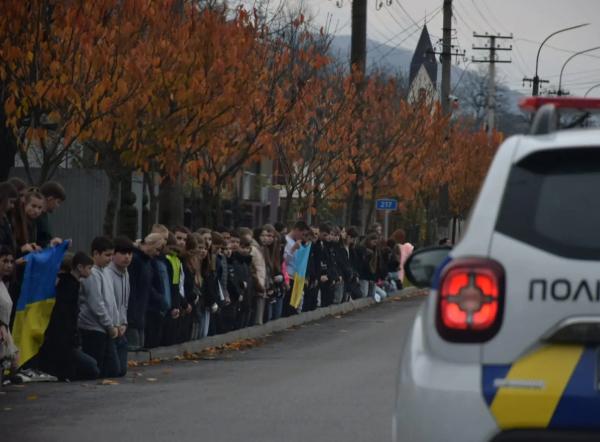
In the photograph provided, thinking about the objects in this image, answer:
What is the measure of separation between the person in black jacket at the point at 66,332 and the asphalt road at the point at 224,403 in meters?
0.34

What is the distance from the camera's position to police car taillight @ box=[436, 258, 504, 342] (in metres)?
5.84

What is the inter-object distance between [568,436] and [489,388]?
30 cm

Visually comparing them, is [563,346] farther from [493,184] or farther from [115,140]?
[115,140]

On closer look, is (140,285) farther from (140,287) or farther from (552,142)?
(552,142)

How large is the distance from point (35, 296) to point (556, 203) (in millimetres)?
11175

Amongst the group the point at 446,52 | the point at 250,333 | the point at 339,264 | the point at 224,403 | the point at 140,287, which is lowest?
the point at 250,333

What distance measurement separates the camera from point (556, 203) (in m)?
5.81

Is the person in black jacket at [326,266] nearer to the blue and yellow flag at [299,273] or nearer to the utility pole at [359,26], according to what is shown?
the blue and yellow flag at [299,273]

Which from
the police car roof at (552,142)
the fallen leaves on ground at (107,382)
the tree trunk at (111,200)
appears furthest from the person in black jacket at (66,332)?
the police car roof at (552,142)

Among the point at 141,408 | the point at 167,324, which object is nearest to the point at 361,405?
the point at 141,408

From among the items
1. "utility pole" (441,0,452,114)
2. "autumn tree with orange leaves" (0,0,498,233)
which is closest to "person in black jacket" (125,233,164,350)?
"autumn tree with orange leaves" (0,0,498,233)

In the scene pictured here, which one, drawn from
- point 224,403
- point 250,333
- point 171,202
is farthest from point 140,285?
point 171,202

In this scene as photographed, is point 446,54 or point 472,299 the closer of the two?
point 472,299

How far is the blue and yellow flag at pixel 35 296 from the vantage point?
16391 mm
